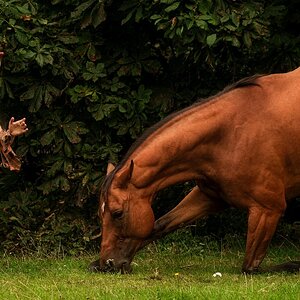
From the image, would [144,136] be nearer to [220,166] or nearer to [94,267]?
[220,166]

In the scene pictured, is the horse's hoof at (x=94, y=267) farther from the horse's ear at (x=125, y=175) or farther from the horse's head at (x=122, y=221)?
the horse's ear at (x=125, y=175)

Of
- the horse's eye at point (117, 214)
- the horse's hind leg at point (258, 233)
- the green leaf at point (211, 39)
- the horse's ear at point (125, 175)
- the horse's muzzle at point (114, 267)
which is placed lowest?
the horse's muzzle at point (114, 267)

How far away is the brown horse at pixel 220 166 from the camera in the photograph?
10086mm

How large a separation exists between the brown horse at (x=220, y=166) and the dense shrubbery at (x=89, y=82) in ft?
4.52

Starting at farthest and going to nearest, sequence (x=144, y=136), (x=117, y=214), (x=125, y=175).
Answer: (x=144, y=136) → (x=117, y=214) → (x=125, y=175)

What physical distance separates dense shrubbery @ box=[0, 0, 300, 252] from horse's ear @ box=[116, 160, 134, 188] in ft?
6.47

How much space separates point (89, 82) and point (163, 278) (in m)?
3.15

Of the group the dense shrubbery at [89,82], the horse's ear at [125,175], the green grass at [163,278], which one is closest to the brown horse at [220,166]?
the horse's ear at [125,175]

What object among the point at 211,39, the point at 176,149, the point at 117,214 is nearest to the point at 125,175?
the point at 117,214

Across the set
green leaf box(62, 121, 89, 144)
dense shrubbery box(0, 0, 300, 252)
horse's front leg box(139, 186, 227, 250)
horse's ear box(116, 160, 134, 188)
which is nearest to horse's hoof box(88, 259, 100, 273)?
horse's front leg box(139, 186, 227, 250)

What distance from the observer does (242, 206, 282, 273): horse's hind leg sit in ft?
33.2

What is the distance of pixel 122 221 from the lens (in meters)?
10.1

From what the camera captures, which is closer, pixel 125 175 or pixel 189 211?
pixel 125 175

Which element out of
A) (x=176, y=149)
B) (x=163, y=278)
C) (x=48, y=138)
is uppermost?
(x=176, y=149)
